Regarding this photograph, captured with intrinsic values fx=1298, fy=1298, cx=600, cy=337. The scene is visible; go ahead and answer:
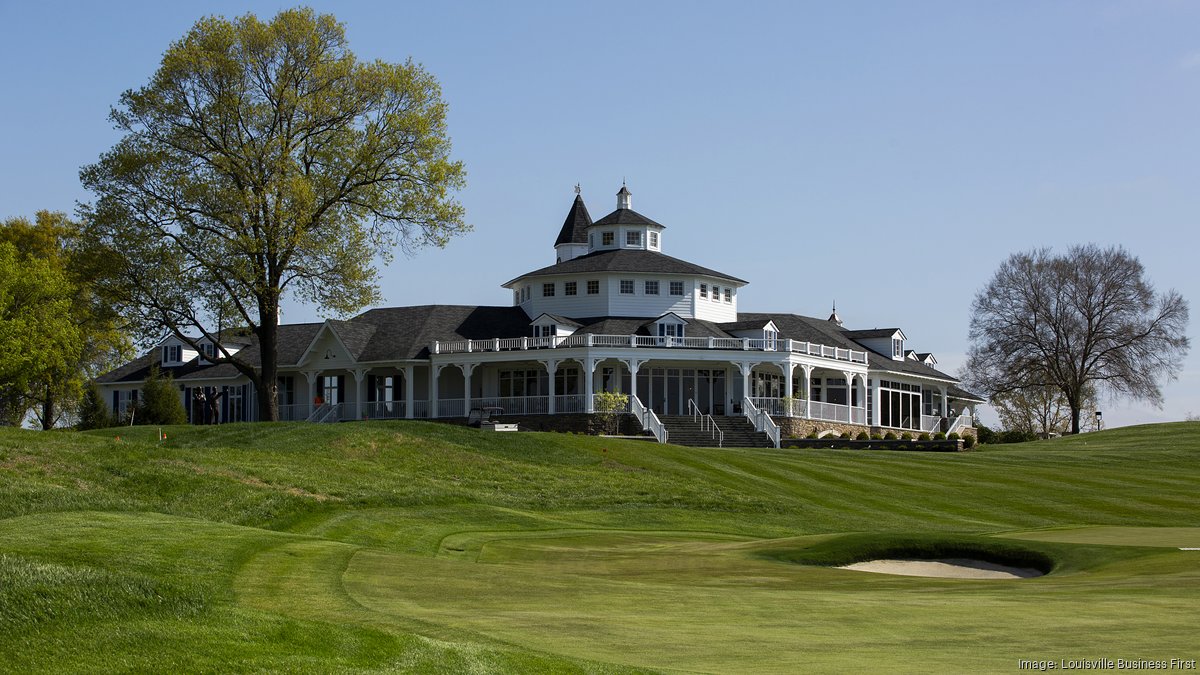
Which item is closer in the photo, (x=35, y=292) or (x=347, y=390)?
(x=35, y=292)

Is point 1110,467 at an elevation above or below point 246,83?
below

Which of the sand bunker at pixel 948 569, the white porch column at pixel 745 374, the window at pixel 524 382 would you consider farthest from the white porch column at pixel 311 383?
the sand bunker at pixel 948 569

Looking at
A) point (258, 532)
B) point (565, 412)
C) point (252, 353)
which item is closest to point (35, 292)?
point (252, 353)

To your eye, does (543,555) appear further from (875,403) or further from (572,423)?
(875,403)

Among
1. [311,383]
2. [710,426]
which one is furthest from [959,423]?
[311,383]

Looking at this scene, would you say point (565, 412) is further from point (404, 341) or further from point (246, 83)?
point (246, 83)

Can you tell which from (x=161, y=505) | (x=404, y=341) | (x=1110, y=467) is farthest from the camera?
(x=404, y=341)

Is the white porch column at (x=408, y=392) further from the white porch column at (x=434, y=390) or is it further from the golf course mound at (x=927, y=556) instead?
the golf course mound at (x=927, y=556)

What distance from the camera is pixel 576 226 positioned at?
81375 mm

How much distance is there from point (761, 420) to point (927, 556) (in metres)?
33.8

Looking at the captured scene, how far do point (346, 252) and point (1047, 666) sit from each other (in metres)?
41.4

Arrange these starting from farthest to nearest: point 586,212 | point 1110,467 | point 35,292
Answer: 1. point 586,212
2. point 35,292
3. point 1110,467

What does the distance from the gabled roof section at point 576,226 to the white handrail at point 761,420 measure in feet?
84.7

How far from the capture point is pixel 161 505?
25109 millimetres
